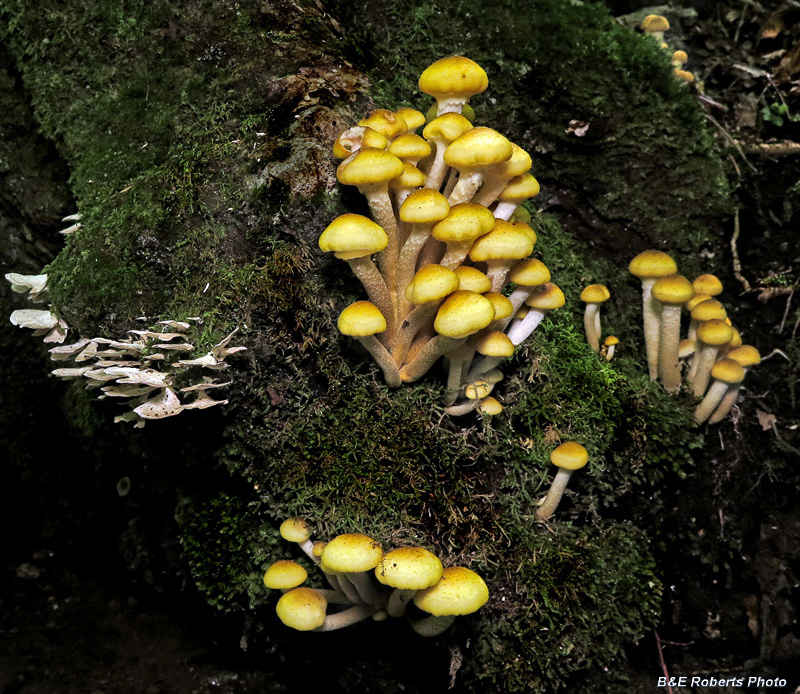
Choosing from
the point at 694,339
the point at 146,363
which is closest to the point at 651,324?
the point at 694,339

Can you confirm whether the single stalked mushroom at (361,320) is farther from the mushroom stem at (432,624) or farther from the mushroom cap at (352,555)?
the mushroom stem at (432,624)

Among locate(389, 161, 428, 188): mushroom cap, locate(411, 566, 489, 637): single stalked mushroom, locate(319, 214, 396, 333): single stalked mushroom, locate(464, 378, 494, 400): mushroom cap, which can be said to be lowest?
locate(411, 566, 489, 637): single stalked mushroom

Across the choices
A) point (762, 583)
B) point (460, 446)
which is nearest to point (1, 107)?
point (460, 446)

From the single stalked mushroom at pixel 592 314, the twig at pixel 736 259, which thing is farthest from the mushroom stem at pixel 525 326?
the twig at pixel 736 259

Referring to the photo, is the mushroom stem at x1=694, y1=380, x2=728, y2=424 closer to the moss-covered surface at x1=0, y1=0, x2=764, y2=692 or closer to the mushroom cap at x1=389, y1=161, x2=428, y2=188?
the moss-covered surface at x1=0, y1=0, x2=764, y2=692

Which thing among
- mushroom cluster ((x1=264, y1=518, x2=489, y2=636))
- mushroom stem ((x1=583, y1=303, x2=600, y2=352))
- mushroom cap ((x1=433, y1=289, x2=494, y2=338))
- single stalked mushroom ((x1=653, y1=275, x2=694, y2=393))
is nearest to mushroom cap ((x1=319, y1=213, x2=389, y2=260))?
mushroom cap ((x1=433, y1=289, x2=494, y2=338))

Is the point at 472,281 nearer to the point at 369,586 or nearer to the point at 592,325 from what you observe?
the point at 592,325
